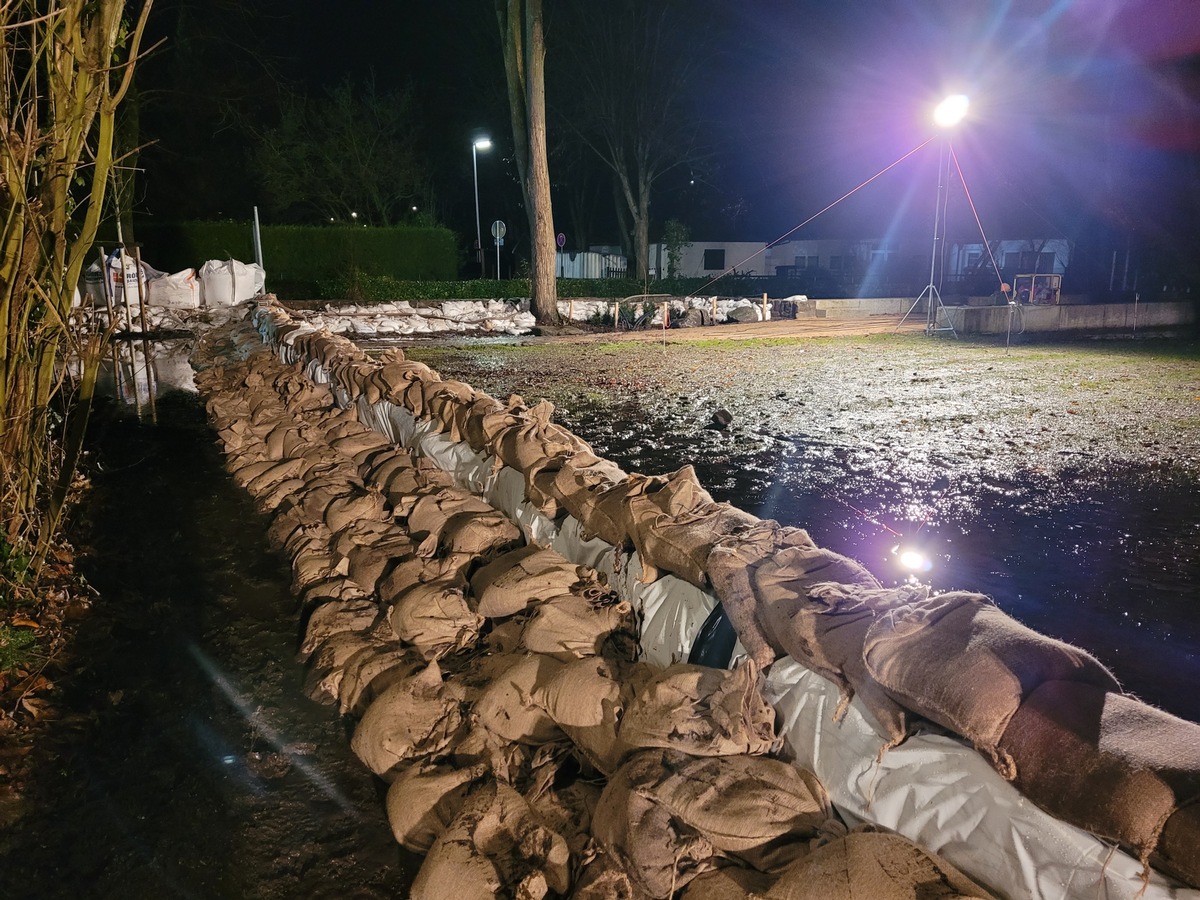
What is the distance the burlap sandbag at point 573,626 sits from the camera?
2625 mm

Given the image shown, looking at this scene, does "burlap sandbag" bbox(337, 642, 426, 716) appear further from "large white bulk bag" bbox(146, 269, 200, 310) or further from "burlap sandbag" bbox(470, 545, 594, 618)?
"large white bulk bag" bbox(146, 269, 200, 310)

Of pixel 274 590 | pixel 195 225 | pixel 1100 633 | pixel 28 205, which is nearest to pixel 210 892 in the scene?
pixel 274 590

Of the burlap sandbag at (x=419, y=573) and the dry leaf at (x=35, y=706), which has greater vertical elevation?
the burlap sandbag at (x=419, y=573)

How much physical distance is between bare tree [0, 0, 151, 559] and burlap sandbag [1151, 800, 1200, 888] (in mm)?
3642

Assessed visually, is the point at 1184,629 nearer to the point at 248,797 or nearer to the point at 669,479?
the point at 669,479

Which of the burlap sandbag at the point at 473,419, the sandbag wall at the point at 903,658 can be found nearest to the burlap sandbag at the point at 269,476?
the burlap sandbag at the point at 473,419

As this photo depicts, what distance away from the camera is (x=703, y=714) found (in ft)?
6.46

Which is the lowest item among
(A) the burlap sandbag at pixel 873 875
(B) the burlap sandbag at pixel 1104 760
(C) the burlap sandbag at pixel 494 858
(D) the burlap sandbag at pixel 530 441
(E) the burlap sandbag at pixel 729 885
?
(C) the burlap sandbag at pixel 494 858

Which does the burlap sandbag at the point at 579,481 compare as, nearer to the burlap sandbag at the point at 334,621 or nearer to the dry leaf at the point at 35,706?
the burlap sandbag at the point at 334,621

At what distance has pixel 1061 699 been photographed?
1.49 meters

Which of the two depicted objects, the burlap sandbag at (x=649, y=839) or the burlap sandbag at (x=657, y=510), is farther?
the burlap sandbag at (x=657, y=510)

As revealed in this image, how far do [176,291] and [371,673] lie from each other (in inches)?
627

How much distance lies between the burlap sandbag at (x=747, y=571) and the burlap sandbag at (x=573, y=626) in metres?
0.46

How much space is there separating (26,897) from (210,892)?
48 centimetres
